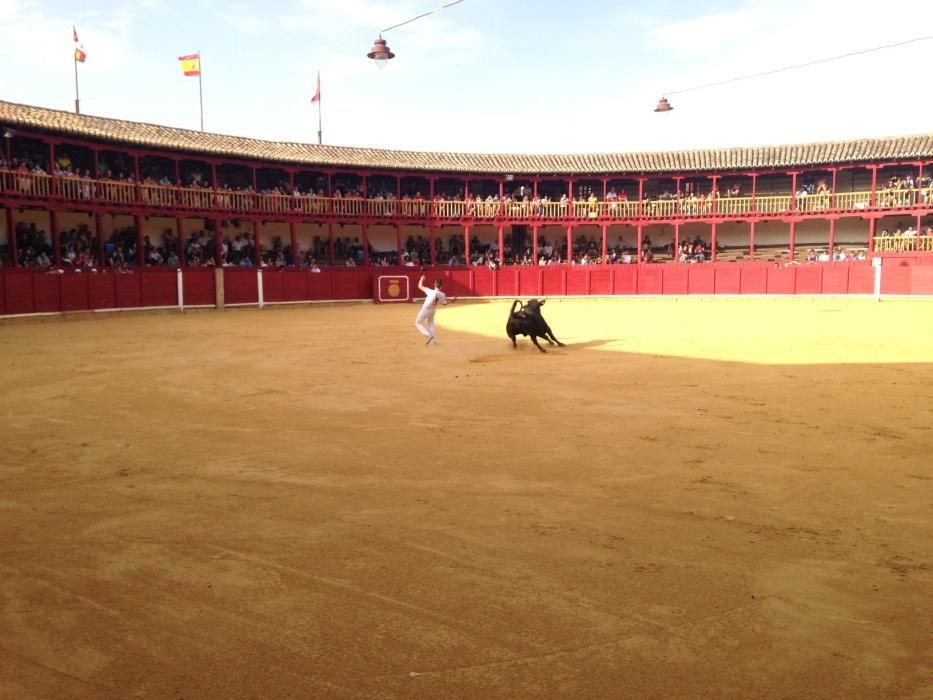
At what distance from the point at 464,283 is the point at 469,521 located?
2809 cm

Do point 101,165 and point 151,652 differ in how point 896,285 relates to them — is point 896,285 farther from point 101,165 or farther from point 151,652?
point 151,652

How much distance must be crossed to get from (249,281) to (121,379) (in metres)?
17.6

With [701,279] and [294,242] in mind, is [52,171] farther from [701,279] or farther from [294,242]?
[701,279]

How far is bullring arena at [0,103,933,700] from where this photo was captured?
8.00 ft

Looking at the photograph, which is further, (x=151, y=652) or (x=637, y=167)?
(x=637, y=167)

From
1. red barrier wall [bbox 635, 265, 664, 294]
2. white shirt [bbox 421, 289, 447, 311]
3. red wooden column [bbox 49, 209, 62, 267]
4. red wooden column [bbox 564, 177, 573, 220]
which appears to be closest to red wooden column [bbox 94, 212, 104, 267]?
red wooden column [bbox 49, 209, 62, 267]

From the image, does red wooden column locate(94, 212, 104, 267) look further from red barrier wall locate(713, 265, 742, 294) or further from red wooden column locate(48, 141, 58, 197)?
red barrier wall locate(713, 265, 742, 294)

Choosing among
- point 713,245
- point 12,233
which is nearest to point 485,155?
point 713,245

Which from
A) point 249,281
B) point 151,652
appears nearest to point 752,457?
point 151,652

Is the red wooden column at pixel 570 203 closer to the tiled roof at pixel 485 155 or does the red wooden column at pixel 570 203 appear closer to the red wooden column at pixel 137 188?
the tiled roof at pixel 485 155

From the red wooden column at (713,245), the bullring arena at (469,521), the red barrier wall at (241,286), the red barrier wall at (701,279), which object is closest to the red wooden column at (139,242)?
the red barrier wall at (241,286)

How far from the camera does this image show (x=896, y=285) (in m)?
27.5

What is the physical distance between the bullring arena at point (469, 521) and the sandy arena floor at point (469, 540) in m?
0.02

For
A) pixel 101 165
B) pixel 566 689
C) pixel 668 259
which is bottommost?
pixel 566 689
